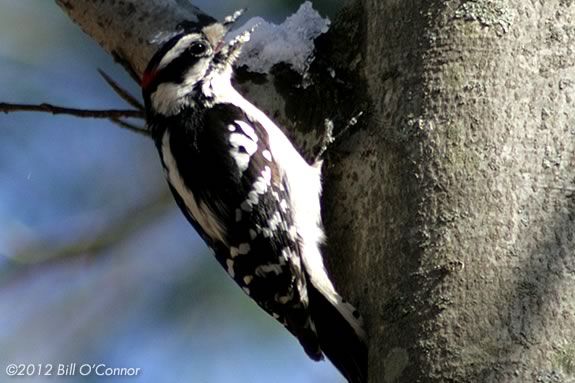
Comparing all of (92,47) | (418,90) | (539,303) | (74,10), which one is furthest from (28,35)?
(539,303)

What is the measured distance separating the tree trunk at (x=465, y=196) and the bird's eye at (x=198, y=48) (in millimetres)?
826

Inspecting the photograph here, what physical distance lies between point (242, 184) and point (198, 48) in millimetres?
576

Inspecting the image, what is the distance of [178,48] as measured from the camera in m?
3.24

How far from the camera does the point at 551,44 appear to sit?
2.30 m

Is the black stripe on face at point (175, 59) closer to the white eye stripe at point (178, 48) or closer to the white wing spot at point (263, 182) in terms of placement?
the white eye stripe at point (178, 48)

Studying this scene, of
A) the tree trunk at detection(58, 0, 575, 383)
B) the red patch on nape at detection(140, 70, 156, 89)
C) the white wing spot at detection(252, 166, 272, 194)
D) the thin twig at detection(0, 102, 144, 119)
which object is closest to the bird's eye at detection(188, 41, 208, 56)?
the red patch on nape at detection(140, 70, 156, 89)

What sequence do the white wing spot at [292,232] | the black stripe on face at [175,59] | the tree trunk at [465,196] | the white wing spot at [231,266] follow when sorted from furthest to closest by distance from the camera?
the black stripe on face at [175,59] < the white wing spot at [231,266] < the white wing spot at [292,232] < the tree trunk at [465,196]

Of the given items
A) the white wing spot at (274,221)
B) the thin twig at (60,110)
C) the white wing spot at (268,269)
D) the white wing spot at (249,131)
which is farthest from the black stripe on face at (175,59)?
the white wing spot at (268,269)

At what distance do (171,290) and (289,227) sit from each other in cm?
163

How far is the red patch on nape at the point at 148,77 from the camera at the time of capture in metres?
3.29

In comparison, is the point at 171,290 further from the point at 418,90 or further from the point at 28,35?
the point at 418,90

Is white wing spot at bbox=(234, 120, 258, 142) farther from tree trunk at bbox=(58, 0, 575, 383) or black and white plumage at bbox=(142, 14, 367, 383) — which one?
tree trunk at bbox=(58, 0, 575, 383)

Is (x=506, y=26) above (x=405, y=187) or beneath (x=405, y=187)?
above

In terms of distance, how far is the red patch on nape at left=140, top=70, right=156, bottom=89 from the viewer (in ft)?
10.8
